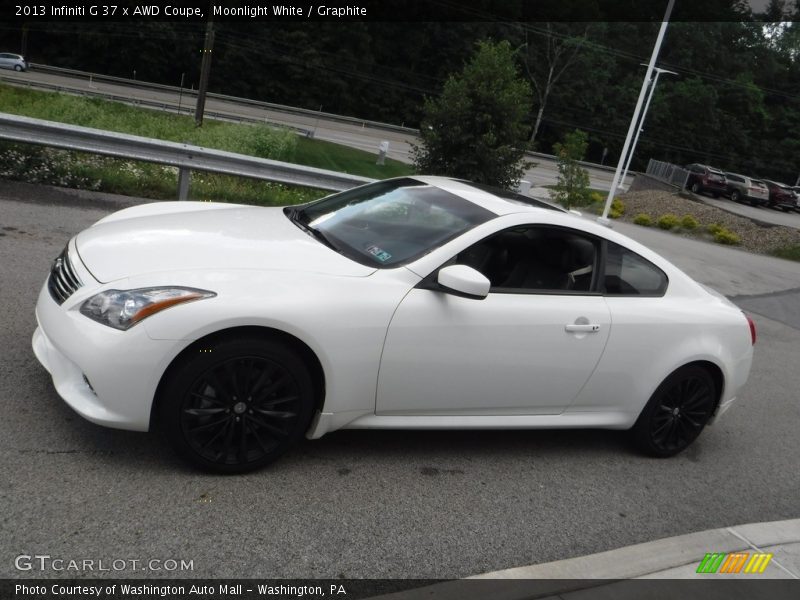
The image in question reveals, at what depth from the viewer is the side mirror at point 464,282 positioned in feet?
12.2

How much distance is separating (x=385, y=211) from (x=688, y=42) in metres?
85.8

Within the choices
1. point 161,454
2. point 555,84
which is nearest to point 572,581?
point 161,454

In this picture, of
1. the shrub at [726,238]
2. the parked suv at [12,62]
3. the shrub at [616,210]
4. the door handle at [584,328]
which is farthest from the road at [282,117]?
the door handle at [584,328]

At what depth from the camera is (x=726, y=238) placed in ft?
81.1

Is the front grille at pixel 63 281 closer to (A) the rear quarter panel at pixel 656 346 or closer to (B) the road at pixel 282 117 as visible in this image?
(A) the rear quarter panel at pixel 656 346

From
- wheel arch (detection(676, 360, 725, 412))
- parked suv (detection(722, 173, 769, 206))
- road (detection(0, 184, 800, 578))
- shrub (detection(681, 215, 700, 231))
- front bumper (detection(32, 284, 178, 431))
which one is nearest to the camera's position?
road (detection(0, 184, 800, 578))

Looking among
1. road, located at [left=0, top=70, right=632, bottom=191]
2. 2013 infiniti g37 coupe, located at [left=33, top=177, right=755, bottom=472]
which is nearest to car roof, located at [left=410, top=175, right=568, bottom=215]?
2013 infiniti g37 coupe, located at [left=33, top=177, right=755, bottom=472]

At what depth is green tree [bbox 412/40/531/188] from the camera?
14781 mm

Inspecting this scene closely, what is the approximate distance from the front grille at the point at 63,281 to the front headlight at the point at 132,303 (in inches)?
8.9

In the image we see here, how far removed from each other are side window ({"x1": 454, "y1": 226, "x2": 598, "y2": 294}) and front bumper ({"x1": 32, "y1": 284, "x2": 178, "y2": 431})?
1.70 meters

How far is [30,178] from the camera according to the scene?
29.5 ft

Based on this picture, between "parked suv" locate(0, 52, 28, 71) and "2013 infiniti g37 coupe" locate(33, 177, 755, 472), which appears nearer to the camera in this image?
"2013 infiniti g37 coupe" locate(33, 177, 755, 472)

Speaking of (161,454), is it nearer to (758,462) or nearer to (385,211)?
(385,211)

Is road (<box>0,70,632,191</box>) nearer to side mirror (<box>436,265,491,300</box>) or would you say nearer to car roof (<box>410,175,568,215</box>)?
car roof (<box>410,175,568,215</box>)
